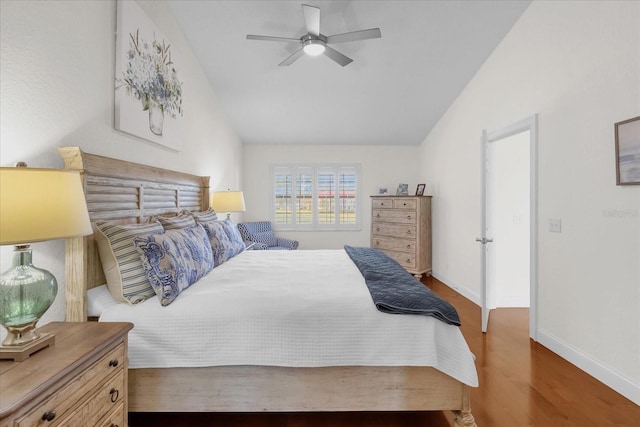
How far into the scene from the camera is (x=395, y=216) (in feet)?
16.8

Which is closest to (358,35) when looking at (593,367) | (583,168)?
(583,168)

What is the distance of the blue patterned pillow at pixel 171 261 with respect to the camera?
1.73 meters

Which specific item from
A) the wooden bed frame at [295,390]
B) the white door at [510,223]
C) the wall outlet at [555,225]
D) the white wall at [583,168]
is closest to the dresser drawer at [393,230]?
the white door at [510,223]

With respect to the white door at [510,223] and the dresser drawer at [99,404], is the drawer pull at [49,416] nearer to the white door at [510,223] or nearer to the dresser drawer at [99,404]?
the dresser drawer at [99,404]

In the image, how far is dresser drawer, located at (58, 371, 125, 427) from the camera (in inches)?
44.3

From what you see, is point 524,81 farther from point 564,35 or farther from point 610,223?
point 610,223

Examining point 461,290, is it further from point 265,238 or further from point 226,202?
point 226,202

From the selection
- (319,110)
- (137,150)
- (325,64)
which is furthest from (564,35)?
(137,150)

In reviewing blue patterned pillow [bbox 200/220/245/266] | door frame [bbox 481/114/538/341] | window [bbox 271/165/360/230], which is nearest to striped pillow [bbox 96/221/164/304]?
blue patterned pillow [bbox 200/220/245/266]

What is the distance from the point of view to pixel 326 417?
1.83 meters

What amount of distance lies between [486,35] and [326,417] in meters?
3.70

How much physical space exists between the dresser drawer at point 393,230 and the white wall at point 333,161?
441 millimetres

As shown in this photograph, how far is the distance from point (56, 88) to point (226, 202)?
2290mm

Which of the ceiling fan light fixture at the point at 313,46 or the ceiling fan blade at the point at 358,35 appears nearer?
the ceiling fan blade at the point at 358,35
